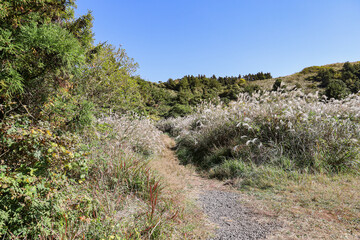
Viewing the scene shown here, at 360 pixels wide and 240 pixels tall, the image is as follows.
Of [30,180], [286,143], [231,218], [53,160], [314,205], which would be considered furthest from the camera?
[286,143]

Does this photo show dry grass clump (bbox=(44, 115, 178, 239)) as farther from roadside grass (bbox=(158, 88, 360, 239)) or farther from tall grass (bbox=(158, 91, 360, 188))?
tall grass (bbox=(158, 91, 360, 188))

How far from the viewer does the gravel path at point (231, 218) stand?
2.24 meters

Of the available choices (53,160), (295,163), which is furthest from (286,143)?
(53,160)

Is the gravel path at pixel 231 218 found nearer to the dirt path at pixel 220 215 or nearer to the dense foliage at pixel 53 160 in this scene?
the dirt path at pixel 220 215

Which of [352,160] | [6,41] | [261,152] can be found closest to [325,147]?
[352,160]

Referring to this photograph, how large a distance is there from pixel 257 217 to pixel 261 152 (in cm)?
246

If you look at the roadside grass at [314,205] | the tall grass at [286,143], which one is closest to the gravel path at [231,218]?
the roadside grass at [314,205]

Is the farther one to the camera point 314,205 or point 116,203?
point 314,205

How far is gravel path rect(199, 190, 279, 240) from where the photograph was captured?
224 cm

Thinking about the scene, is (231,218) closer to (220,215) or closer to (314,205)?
(220,215)

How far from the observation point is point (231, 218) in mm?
2682

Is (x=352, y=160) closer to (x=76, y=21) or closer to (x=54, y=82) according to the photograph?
(x=54, y=82)

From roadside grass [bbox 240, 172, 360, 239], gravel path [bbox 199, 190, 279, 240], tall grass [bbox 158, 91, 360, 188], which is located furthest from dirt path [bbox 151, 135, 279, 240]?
tall grass [bbox 158, 91, 360, 188]

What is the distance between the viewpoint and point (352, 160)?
13.3 feet
